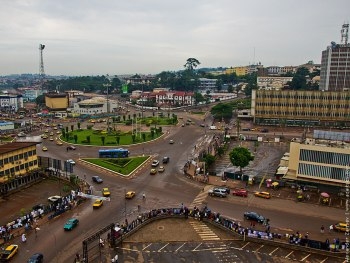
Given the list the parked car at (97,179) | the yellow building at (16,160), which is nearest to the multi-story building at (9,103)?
the yellow building at (16,160)

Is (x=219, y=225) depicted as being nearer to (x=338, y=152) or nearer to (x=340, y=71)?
(x=338, y=152)

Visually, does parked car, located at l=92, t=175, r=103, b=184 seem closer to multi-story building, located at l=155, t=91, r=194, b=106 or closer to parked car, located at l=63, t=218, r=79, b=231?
parked car, located at l=63, t=218, r=79, b=231

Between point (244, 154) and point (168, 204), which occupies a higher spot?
point (244, 154)

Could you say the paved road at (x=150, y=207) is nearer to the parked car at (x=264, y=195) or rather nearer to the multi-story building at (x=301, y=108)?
the parked car at (x=264, y=195)

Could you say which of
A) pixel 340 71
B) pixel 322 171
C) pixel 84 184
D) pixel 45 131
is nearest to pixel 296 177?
pixel 322 171

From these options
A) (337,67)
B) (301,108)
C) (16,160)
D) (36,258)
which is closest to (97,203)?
(36,258)

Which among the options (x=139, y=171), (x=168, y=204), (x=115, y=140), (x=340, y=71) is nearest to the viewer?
(x=168, y=204)
